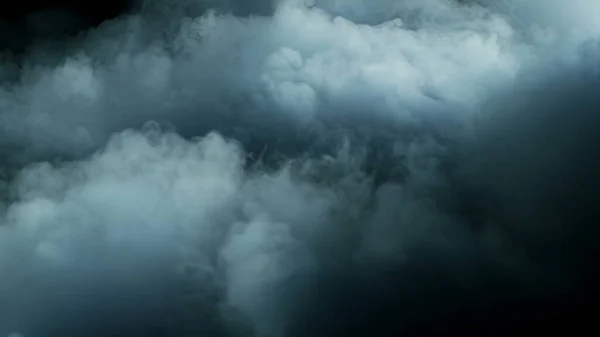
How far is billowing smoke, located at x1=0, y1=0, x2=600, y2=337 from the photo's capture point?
4113 millimetres

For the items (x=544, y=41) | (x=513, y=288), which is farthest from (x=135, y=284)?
(x=544, y=41)

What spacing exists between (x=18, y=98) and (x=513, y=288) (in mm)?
3695

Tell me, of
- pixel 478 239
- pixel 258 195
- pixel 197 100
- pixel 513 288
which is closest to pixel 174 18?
pixel 197 100

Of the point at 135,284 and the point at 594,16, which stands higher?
the point at 594,16

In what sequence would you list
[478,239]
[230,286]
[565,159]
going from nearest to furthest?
[230,286]
[478,239]
[565,159]

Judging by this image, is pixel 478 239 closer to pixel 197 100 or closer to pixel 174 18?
pixel 197 100

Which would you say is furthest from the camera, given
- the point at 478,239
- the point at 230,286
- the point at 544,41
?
the point at 544,41

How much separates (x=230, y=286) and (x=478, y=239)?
1.52 m

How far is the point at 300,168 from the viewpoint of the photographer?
486 cm

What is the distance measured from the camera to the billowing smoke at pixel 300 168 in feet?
13.5

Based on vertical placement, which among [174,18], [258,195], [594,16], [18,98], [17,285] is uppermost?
[594,16]

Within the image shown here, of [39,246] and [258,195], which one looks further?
[258,195]

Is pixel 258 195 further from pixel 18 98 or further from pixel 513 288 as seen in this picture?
pixel 18 98

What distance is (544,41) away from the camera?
6027 millimetres
